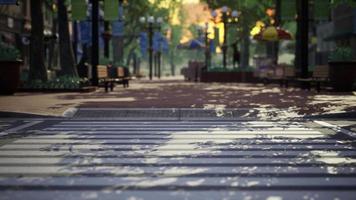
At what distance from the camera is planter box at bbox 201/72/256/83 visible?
43500 mm

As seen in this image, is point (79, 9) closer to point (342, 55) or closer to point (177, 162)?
point (342, 55)

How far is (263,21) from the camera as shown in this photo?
52000 millimetres

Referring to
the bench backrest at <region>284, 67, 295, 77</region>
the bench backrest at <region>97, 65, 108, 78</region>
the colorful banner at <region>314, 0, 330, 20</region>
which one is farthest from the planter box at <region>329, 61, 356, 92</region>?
the bench backrest at <region>97, 65, 108, 78</region>

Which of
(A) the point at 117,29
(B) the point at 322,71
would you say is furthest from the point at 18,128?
(A) the point at 117,29

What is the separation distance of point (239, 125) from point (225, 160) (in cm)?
471

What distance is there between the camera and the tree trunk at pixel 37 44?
82.5 ft

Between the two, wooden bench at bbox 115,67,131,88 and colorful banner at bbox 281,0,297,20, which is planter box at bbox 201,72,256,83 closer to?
wooden bench at bbox 115,67,131,88

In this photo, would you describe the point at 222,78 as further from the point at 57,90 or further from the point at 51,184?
the point at 51,184

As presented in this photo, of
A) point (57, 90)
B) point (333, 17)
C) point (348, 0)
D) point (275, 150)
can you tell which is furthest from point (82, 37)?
point (275, 150)

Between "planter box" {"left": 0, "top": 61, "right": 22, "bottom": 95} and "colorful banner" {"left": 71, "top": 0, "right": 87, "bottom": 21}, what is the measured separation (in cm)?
517

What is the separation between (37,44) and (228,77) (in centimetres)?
2089

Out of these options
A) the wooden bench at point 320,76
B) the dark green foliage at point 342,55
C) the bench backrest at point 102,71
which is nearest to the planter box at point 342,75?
the dark green foliage at point 342,55

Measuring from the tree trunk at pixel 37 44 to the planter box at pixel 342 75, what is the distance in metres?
12.1

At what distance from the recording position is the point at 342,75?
77.8ft
